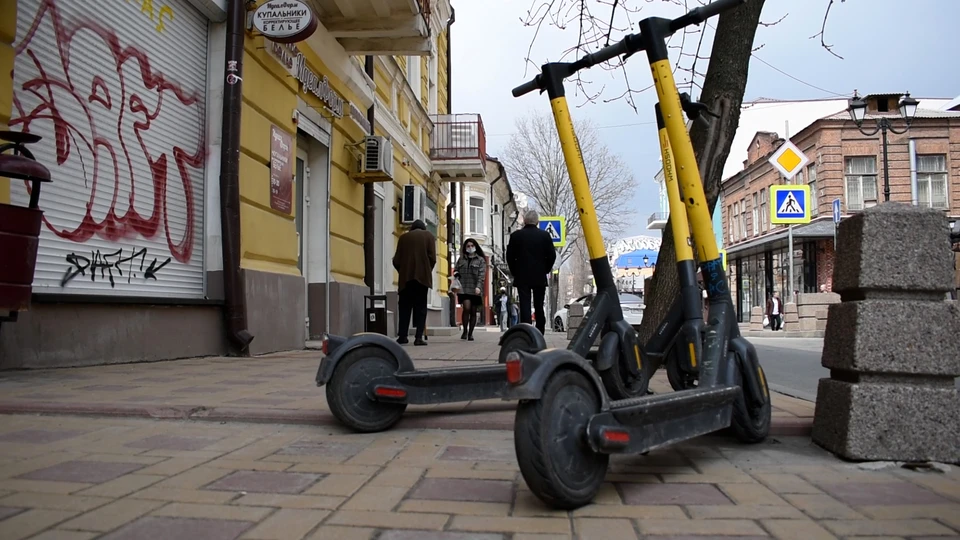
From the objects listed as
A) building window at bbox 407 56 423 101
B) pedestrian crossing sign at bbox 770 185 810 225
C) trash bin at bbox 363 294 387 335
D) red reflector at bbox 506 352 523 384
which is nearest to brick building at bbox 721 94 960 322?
pedestrian crossing sign at bbox 770 185 810 225

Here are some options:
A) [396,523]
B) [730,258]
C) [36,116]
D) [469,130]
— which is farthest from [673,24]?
[730,258]

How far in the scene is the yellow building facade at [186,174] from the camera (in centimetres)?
576

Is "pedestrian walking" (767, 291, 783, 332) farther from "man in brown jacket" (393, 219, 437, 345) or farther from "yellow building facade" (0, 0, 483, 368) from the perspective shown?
"man in brown jacket" (393, 219, 437, 345)

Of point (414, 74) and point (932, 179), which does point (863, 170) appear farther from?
point (414, 74)

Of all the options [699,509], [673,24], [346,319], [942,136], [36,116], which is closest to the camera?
[699,509]

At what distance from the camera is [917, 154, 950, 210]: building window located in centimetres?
3183

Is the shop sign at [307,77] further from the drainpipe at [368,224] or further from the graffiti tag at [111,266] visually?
the graffiti tag at [111,266]

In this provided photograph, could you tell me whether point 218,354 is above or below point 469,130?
below

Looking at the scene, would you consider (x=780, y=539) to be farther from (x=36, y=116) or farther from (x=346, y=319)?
(x=346, y=319)

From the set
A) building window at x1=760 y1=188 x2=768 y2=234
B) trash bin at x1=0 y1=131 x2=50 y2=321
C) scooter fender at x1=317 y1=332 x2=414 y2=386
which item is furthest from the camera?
building window at x1=760 y1=188 x2=768 y2=234

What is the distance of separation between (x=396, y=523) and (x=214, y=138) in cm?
653

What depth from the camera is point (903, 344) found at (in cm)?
310

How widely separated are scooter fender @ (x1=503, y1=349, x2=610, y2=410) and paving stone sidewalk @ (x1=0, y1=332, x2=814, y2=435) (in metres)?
1.59

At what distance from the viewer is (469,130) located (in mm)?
19438
